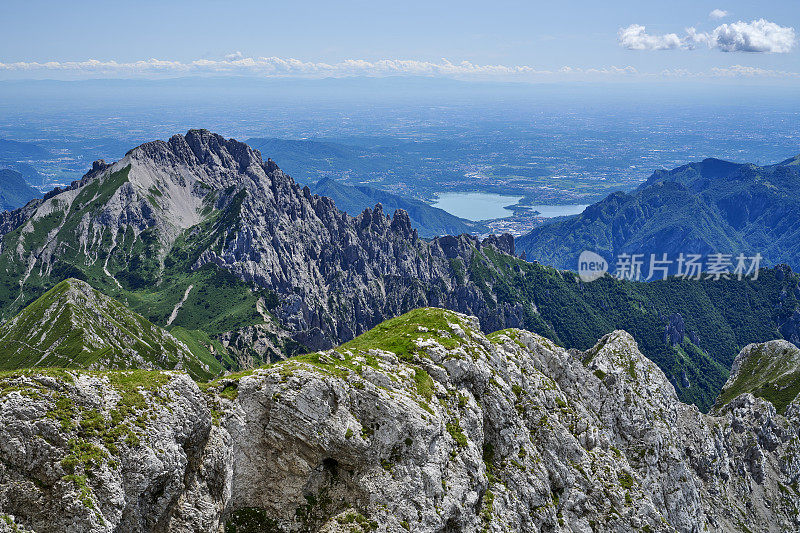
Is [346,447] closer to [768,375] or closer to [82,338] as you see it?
[82,338]

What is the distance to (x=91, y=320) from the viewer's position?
552 feet

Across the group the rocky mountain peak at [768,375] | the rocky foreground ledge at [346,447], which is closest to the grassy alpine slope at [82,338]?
the rocky foreground ledge at [346,447]

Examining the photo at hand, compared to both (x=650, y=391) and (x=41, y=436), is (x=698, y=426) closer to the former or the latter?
(x=650, y=391)

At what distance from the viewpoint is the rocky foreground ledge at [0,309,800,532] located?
26516mm

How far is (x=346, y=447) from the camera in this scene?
123ft

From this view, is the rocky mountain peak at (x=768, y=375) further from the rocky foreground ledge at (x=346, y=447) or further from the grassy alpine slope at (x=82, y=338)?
the grassy alpine slope at (x=82, y=338)

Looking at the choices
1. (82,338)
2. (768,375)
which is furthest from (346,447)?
(768,375)

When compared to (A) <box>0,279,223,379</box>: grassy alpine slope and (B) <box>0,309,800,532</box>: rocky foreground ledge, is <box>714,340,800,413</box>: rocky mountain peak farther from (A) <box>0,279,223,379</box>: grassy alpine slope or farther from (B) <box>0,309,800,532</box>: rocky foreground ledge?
(A) <box>0,279,223,379</box>: grassy alpine slope

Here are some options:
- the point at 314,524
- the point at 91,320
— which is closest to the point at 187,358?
the point at 91,320

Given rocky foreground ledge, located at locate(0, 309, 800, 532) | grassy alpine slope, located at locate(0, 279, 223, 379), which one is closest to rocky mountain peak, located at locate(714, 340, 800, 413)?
rocky foreground ledge, located at locate(0, 309, 800, 532)

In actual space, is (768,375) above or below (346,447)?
below

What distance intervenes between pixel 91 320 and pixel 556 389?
16009 cm

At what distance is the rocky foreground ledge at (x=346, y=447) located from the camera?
26.5 m

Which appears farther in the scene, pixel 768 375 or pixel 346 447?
pixel 768 375
